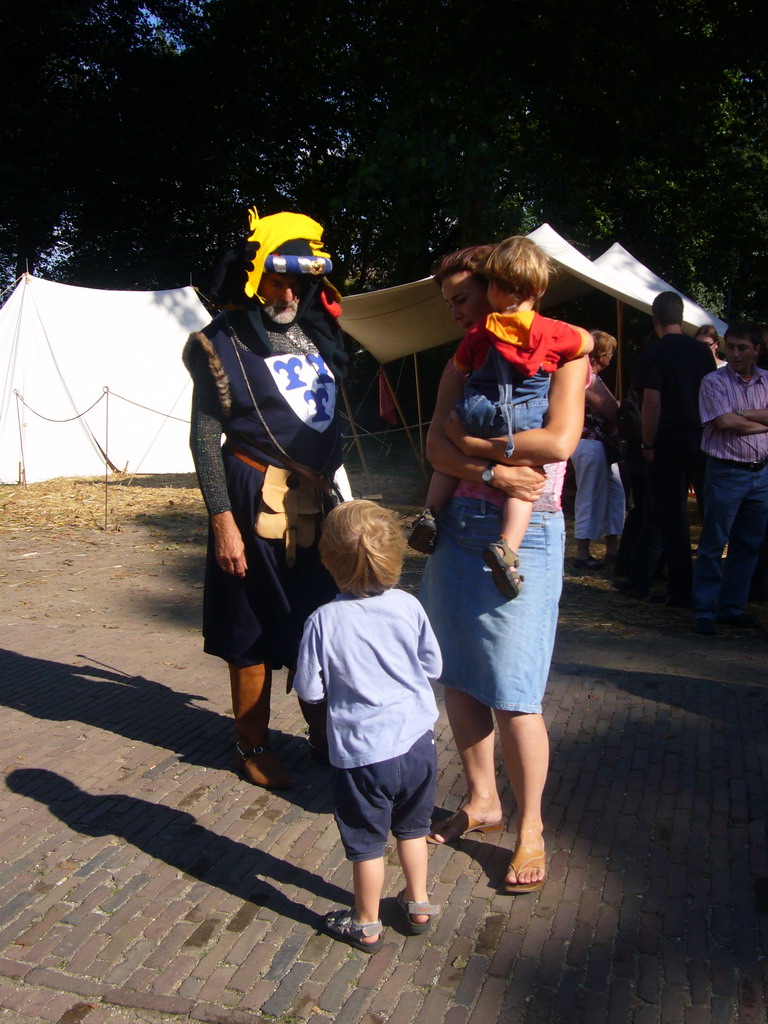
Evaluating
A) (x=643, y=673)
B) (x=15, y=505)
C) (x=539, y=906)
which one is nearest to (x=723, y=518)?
(x=643, y=673)

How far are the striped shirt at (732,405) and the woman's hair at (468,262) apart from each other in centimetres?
323

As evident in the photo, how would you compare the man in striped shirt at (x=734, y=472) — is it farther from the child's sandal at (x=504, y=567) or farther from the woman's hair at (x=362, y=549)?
the woman's hair at (x=362, y=549)

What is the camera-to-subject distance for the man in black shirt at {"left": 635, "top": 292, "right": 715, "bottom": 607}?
6293 millimetres

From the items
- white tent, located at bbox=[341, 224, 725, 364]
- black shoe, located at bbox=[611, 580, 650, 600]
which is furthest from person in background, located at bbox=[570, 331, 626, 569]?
white tent, located at bbox=[341, 224, 725, 364]

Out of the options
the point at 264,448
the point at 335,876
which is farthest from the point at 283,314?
the point at 335,876

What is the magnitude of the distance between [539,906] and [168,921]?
3.48 ft

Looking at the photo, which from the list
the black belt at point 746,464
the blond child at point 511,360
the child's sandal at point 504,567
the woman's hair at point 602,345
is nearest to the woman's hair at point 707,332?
the woman's hair at point 602,345

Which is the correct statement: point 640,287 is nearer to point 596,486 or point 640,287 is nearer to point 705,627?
point 596,486

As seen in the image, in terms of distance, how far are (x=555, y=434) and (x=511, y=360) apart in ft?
0.79

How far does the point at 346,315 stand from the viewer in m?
11.5

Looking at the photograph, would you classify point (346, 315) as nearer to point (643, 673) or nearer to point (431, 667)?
point (643, 673)

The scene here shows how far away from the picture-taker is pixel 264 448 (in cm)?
357

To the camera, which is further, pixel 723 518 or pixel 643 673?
pixel 723 518

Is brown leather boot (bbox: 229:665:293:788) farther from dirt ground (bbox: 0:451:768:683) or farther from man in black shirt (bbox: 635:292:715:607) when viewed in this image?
man in black shirt (bbox: 635:292:715:607)
